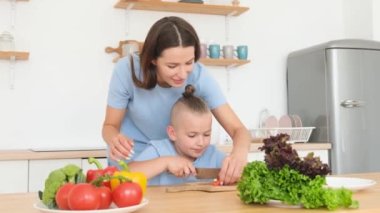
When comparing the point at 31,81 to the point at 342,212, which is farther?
the point at 31,81

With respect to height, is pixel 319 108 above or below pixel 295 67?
below

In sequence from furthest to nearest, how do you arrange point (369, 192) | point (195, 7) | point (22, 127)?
point (195, 7), point (22, 127), point (369, 192)

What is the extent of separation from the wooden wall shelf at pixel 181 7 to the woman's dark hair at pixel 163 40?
1278 mm

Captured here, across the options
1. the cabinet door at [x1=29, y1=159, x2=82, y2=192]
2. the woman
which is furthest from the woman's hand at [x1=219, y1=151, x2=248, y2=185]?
the cabinet door at [x1=29, y1=159, x2=82, y2=192]

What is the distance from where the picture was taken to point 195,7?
119 inches

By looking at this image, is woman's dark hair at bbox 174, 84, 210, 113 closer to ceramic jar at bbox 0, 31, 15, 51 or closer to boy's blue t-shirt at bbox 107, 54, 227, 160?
boy's blue t-shirt at bbox 107, 54, 227, 160

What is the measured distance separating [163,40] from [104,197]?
2.53 ft

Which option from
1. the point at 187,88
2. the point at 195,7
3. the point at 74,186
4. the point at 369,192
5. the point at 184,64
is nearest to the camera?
the point at 74,186

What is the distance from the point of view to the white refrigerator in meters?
2.97

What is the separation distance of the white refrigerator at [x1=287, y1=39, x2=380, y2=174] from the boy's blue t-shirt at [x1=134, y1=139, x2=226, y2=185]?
1380 mm

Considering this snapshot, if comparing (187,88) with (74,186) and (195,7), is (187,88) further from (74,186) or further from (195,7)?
(195,7)

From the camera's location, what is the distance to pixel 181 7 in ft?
9.89

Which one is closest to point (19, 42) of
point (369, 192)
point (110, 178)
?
point (110, 178)

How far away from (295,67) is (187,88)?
172 cm
